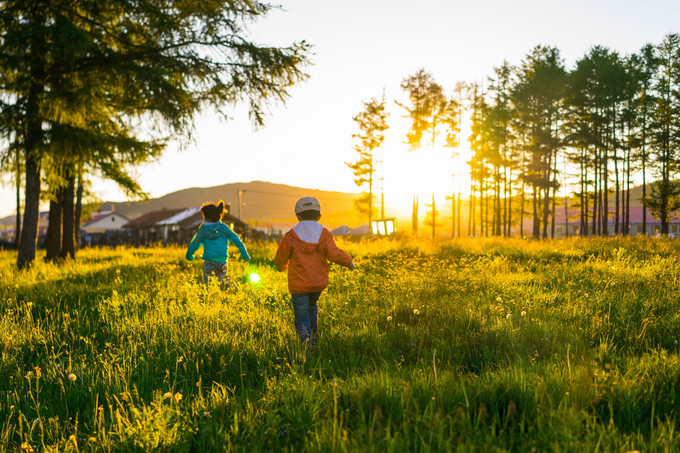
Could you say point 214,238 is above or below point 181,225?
below

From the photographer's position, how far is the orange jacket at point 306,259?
4.79 meters

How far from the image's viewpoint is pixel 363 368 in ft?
11.8

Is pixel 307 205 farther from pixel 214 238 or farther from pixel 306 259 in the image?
pixel 214 238

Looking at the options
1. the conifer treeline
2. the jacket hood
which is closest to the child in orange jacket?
the jacket hood

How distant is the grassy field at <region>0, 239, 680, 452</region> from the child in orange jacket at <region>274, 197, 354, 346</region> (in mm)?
360

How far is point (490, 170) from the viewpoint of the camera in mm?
48844

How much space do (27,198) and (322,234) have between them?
10673 millimetres

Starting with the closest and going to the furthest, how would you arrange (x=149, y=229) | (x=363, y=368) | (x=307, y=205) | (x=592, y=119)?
(x=363, y=368) → (x=307, y=205) → (x=592, y=119) → (x=149, y=229)

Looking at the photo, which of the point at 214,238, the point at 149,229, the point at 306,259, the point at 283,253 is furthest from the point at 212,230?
the point at 149,229

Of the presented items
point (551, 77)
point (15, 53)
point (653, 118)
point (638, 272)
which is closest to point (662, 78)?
point (653, 118)

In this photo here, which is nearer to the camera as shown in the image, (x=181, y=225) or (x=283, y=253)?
(x=283, y=253)

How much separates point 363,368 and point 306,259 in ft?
5.16

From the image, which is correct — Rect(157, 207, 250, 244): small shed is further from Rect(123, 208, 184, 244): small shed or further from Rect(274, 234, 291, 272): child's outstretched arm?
Rect(274, 234, 291, 272): child's outstretched arm

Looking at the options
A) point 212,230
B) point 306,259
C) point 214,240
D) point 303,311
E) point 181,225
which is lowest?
point 303,311
